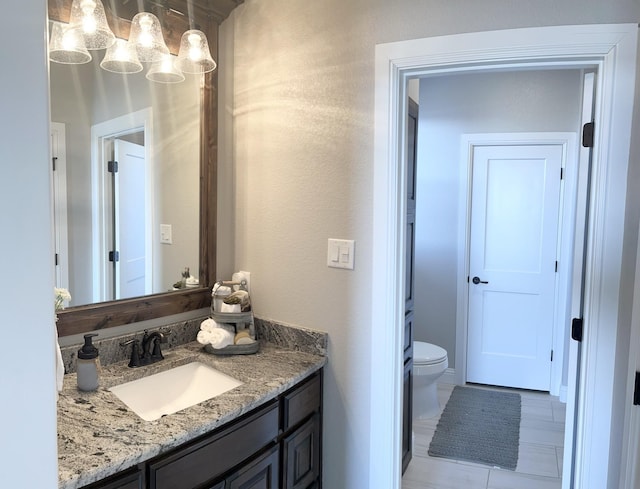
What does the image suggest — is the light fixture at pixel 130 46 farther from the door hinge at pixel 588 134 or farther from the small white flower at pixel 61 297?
the door hinge at pixel 588 134

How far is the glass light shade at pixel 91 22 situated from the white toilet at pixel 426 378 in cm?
253

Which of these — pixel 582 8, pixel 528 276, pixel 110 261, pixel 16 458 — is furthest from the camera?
pixel 528 276

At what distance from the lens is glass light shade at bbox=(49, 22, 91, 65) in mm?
1569

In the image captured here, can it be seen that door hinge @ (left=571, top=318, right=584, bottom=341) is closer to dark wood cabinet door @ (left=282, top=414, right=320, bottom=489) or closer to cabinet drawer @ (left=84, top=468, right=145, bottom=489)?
dark wood cabinet door @ (left=282, top=414, right=320, bottom=489)

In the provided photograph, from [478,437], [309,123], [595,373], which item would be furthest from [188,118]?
[478,437]

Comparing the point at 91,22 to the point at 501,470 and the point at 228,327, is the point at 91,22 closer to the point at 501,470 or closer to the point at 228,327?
the point at 228,327

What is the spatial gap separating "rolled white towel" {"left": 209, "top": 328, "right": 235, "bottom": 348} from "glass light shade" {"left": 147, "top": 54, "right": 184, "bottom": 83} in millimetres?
1067

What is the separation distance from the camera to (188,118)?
6.74ft

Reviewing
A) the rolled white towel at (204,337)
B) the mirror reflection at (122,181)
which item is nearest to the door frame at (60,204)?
the mirror reflection at (122,181)

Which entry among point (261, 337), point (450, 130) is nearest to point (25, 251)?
point (261, 337)

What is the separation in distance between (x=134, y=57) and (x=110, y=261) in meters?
0.80

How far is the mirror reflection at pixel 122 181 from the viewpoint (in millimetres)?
1651

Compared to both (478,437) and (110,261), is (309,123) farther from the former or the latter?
(478,437)

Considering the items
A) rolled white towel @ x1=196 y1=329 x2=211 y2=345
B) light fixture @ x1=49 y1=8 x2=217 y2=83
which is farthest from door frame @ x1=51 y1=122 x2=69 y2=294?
rolled white towel @ x1=196 y1=329 x2=211 y2=345
